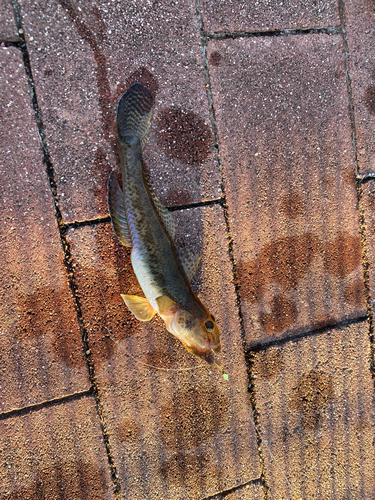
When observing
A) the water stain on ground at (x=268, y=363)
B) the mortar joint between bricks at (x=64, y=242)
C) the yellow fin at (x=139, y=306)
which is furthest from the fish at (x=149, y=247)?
the water stain on ground at (x=268, y=363)

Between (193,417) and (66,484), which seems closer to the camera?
(66,484)

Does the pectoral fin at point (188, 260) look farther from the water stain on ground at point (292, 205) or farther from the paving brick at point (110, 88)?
the water stain on ground at point (292, 205)

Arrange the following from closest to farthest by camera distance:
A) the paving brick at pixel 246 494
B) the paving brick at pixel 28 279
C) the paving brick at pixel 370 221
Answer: the paving brick at pixel 28 279 < the paving brick at pixel 246 494 < the paving brick at pixel 370 221

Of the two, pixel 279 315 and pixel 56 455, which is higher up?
pixel 279 315

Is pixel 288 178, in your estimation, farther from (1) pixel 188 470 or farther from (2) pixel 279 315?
(1) pixel 188 470

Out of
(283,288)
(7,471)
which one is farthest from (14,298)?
(283,288)

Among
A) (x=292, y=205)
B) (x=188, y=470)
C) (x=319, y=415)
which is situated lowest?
(x=188, y=470)

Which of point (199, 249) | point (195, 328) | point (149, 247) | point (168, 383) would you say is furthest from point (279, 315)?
point (149, 247)

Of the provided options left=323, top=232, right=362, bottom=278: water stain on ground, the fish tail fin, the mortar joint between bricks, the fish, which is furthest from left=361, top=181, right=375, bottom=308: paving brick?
the mortar joint between bricks
